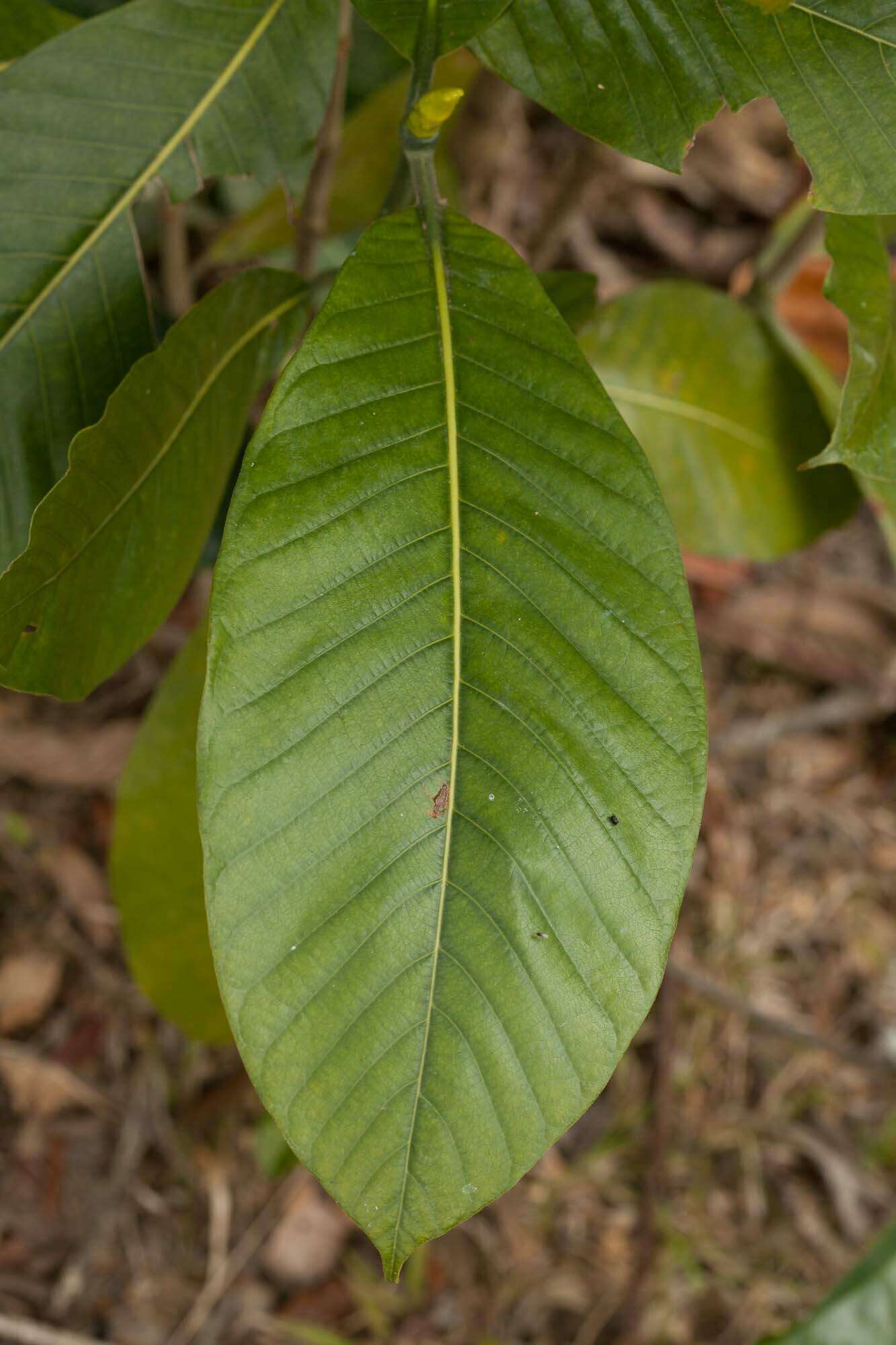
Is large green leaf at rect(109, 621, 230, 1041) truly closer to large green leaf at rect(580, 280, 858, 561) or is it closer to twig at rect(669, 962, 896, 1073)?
large green leaf at rect(580, 280, 858, 561)

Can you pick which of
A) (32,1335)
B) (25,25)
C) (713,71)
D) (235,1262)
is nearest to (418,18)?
(713,71)

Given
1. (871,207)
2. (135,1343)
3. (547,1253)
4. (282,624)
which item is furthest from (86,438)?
(547,1253)

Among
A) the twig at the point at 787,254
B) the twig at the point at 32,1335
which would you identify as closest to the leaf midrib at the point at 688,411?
the twig at the point at 787,254

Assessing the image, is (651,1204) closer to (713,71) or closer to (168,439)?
(168,439)

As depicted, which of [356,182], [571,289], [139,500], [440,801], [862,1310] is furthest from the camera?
[356,182]

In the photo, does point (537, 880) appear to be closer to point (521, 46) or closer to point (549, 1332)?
point (521, 46)

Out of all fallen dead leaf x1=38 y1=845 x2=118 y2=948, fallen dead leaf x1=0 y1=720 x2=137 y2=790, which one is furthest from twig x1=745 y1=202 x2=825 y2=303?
fallen dead leaf x1=38 y1=845 x2=118 y2=948

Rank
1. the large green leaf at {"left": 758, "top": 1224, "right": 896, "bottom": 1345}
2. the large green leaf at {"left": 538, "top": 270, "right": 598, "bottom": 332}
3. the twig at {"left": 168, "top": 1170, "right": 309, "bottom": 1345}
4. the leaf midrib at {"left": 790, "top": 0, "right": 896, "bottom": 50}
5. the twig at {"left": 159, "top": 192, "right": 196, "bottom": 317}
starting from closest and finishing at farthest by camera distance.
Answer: the leaf midrib at {"left": 790, "top": 0, "right": 896, "bottom": 50} < the large green leaf at {"left": 758, "top": 1224, "right": 896, "bottom": 1345} < the large green leaf at {"left": 538, "top": 270, "right": 598, "bottom": 332} < the twig at {"left": 159, "top": 192, "right": 196, "bottom": 317} < the twig at {"left": 168, "top": 1170, "right": 309, "bottom": 1345}
